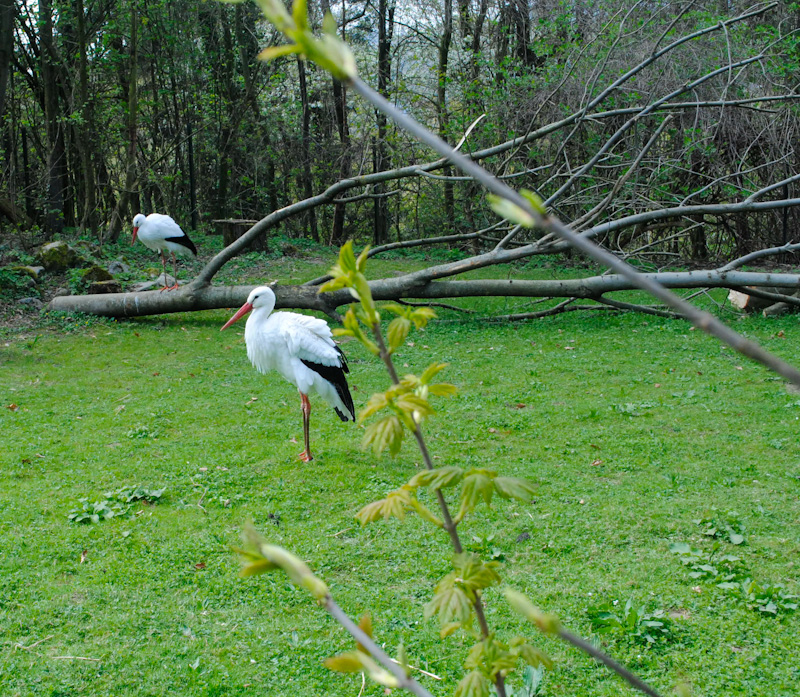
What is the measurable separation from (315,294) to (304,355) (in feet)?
14.3

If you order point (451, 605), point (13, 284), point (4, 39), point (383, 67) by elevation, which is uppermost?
point (383, 67)

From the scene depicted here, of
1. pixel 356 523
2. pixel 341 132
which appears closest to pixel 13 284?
pixel 356 523

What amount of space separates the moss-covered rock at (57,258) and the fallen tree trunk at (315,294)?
5.79ft

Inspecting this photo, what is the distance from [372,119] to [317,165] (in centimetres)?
268

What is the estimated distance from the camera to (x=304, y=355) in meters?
6.14

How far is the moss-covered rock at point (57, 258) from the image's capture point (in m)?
12.4

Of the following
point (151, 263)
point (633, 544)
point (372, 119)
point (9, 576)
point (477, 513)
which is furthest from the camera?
point (372, 119)

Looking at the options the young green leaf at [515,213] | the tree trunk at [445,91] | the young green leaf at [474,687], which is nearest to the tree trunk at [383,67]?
the tree trunk at [445,91]

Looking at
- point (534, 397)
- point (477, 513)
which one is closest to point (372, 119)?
point (534, 397)

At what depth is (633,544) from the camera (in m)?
4.23

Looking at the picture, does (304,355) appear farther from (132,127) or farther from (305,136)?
(305,136)

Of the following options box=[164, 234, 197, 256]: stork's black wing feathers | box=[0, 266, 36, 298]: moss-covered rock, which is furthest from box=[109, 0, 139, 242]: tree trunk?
box=[0, 266, 36, 298]: moss-covered rock

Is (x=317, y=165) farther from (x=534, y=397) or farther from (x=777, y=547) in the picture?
(x=777, y=547)

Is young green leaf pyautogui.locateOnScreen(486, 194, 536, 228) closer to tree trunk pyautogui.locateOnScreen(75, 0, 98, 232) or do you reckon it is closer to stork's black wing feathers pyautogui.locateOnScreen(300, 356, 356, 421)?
stork's black wing feathers pyautogui.locateOnScreen(300, 356, 356, 421)
